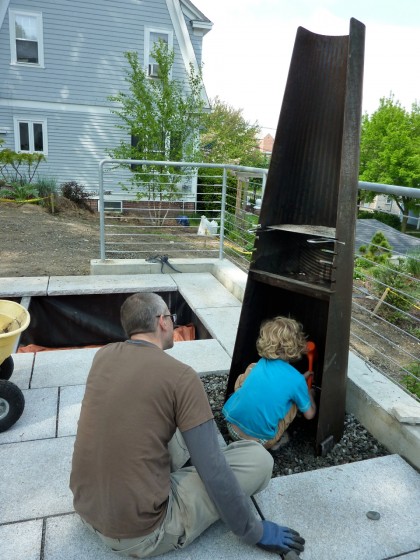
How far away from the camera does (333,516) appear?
2154mm

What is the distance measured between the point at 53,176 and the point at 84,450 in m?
15.0

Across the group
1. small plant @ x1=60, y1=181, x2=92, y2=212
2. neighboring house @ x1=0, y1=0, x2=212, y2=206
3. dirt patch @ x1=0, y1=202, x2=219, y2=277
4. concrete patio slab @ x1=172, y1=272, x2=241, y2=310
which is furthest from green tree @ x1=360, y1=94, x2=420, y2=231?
concrete patio slab @ x1=172, y1=272, x2=241, y2=310

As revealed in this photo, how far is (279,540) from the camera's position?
6.17 ft

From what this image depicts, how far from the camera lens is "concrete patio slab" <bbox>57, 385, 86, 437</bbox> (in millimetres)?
2807

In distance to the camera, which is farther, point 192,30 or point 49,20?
point 192,30

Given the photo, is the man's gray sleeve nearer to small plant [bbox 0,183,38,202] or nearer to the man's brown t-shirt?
the man's brown t-shirt

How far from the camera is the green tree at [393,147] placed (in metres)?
31.9

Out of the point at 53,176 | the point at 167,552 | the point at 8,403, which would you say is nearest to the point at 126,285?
the point at 8,403

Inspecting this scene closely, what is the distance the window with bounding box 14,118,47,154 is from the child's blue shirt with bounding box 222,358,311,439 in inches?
582

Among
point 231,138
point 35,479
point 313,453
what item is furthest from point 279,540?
point 231,138

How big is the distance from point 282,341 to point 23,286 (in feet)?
12.5

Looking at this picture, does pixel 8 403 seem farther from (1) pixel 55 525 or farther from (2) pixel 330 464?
(2) pixel 330 464

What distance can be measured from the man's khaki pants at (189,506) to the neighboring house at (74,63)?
14.0 m

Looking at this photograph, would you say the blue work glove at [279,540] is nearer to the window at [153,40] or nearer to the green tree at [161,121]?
the green tree at [161,121]
